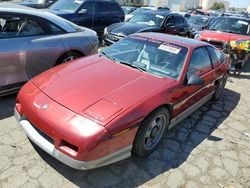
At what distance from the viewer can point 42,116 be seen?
2.66m

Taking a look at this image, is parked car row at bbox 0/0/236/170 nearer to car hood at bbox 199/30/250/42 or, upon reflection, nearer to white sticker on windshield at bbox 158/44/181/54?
white sticker on windshield at bbox 158/44/181/54

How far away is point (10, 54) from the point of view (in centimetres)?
393

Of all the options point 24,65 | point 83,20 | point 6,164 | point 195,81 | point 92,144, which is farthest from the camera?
point 83,20

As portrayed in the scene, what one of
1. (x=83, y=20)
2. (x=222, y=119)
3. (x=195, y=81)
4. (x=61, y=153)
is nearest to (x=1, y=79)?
(x=61, y=153)

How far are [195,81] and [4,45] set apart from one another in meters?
2.90

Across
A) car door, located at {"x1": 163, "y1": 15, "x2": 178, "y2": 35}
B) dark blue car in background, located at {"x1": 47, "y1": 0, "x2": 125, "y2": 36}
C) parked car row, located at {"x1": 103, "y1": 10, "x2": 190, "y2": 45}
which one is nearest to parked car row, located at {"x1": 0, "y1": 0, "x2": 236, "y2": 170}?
parked car row, located at {"x1": 103, "y1": 10, "x2": 190, "y2": 45}

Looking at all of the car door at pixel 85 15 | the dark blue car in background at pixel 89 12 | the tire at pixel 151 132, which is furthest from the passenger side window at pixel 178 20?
the tire at pixel 151 132

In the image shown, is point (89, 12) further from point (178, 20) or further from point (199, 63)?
point (199, 63)

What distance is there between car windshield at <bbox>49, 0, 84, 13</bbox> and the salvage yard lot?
565 cm

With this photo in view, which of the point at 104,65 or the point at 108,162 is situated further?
the point at 104,65

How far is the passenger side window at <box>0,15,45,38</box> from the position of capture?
4102mm

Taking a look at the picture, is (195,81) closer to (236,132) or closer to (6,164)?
(236,132)

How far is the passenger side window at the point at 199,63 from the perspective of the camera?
3787 mm

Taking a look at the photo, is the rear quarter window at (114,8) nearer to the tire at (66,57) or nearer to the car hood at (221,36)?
Result: the car hood at (221,36)
